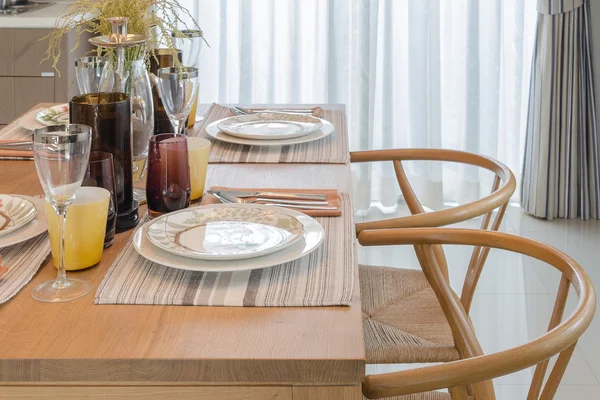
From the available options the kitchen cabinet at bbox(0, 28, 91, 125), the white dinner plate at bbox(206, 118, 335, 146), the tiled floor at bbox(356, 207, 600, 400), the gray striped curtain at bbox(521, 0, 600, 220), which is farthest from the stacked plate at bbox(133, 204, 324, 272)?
the gray striped curtain at bbox(521, 0, 600, 220)

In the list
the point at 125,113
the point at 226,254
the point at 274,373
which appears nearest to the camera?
the point at 274,373

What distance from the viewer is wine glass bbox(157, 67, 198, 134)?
1.63m

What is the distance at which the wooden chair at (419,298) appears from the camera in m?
1.58

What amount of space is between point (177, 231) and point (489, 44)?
9.01 ft

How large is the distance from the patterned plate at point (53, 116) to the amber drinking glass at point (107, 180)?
0.74m

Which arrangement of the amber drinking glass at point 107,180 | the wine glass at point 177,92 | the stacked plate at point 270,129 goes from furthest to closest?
the stacked plate at point 270,129, the wine glass at point 177,92, the amber drinking glass at point 107,180

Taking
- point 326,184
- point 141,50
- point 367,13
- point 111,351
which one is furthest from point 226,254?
point 367,13

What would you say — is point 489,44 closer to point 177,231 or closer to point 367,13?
point 367,13

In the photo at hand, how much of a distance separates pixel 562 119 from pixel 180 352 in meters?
2.94

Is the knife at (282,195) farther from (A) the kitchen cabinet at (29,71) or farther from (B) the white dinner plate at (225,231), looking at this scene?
(A) the kitchen cabinet at (29,71)

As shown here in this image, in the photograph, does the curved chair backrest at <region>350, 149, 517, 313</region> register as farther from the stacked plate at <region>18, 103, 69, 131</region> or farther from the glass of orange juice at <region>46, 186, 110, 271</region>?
the stacked plate at <region>18, 103, 69, 131</region>

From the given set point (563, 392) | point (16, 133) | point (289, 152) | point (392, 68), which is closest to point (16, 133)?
point (16, 133)

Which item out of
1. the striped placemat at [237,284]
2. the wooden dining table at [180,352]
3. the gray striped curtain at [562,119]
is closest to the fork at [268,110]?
the striped placemat at [237,284]

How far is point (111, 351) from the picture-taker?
95 centimetres
